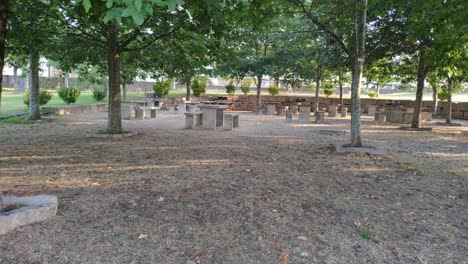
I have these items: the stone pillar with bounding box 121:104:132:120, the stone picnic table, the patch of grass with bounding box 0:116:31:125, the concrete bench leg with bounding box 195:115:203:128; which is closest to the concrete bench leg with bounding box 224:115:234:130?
the stone picnic table

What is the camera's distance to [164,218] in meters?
3.70

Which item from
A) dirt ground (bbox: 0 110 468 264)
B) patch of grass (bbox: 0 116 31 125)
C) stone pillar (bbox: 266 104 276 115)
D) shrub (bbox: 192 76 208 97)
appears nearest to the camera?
dirt ground (bbox: 0 110 468 264)

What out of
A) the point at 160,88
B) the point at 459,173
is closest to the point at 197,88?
the point at 160,88

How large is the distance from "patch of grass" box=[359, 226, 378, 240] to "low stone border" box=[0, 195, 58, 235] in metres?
2.94

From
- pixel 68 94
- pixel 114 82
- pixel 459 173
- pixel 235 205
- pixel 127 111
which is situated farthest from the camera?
pixel 68 94

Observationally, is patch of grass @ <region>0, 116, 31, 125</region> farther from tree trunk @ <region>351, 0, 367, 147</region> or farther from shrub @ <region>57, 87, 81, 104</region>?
tree trunk @ <region>351, 0, 367, 147</region>

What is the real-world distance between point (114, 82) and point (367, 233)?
7.96 m

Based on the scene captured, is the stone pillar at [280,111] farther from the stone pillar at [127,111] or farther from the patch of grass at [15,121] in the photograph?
the patch of grass at [15,121]

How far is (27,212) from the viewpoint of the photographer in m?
3.38

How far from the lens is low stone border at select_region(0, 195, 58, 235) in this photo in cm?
324

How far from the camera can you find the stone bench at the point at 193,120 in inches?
486

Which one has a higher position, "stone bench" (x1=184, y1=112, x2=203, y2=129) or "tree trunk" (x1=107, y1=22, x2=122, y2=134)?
"tree trunk" (x1=107, y1=22, x2=122, y2=134)

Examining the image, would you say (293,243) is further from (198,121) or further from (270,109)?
(270,109)

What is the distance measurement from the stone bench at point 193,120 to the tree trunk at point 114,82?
2.84m
